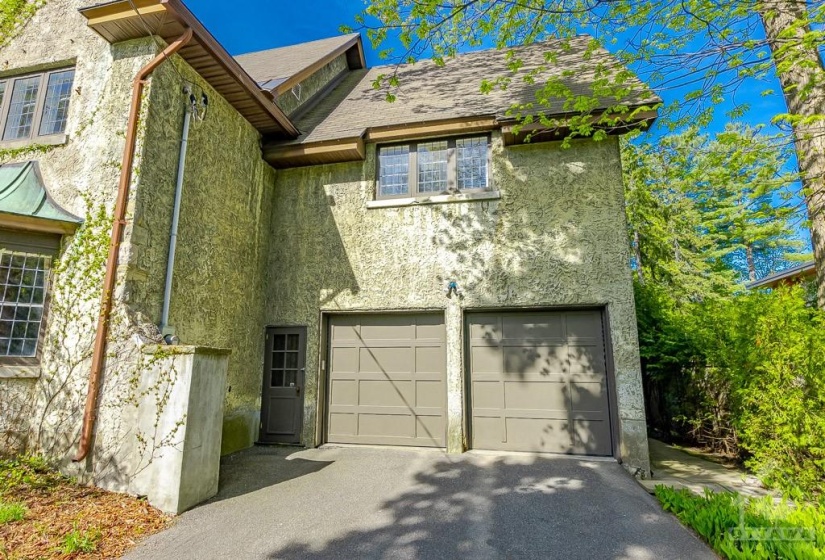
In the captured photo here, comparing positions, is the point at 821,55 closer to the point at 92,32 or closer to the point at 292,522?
the point at 292,522

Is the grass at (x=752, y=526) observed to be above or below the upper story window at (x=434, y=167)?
below

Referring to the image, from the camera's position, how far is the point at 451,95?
827cm

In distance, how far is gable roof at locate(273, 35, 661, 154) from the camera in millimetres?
6976

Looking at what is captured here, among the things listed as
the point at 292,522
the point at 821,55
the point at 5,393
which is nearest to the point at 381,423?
the point at 292,522

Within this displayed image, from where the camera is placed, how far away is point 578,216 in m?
6.55

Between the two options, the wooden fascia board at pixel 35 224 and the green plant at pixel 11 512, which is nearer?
the green plant at pixel 11 512

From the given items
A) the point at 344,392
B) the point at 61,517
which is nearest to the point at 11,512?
the point at 61,517

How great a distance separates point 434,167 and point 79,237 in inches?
216

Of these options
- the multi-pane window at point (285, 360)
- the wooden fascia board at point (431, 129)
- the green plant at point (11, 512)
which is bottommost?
the green plant at point (11, 512)

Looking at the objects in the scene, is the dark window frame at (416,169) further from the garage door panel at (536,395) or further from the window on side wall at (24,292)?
the window on side wall at (24,292)

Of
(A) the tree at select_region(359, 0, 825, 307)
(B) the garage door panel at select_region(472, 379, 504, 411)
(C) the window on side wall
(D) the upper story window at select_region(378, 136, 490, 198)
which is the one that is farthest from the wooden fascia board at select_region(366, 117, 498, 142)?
(C) the window on side wall

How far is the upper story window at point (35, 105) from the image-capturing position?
588 centimetres

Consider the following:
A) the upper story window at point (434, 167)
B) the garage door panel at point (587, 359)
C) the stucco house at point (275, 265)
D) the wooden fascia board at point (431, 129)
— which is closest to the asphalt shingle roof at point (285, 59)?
the stucco house at point (275, 265)

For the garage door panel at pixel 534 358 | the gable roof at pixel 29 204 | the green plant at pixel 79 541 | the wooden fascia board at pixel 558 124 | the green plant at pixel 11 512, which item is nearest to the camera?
the green plant at pixel 79 541
